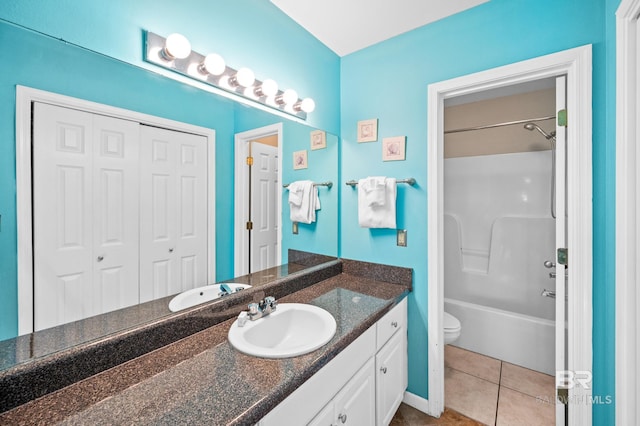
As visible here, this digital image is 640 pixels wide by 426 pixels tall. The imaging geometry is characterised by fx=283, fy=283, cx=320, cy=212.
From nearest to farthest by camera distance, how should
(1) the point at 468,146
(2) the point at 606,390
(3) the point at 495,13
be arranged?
(2) the point at 606,390, (3) the point at 495,13, (1) the point at 468,146

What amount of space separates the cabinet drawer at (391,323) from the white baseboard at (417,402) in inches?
18.6

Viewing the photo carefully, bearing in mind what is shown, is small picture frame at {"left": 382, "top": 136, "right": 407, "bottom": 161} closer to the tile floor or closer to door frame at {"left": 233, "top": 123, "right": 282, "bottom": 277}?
door frame at {"left": 233, "top": 123, "right": 282, "bottom": 277}

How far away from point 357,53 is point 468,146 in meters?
1.55

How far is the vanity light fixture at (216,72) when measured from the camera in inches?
41.4

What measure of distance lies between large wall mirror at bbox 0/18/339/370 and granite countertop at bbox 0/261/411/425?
13cm

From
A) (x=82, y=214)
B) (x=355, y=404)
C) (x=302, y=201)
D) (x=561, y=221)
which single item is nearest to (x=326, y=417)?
(x=355, y=404)

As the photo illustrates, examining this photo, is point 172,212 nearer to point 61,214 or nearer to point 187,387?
point 61,214

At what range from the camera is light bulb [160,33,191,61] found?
1.04 metres

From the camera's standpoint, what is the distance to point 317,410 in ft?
3.16

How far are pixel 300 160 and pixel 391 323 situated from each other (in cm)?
110

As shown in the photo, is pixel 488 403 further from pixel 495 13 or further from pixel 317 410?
pixel 495 13

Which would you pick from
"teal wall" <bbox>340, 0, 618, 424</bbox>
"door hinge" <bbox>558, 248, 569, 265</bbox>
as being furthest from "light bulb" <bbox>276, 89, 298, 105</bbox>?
"door hinge" <bbox>558, 248, 569, 265</bbox>

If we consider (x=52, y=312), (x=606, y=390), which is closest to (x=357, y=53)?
(x=52, y=312)

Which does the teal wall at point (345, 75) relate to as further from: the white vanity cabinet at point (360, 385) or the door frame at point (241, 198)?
the white vanity cabinet at point (360, 385)
